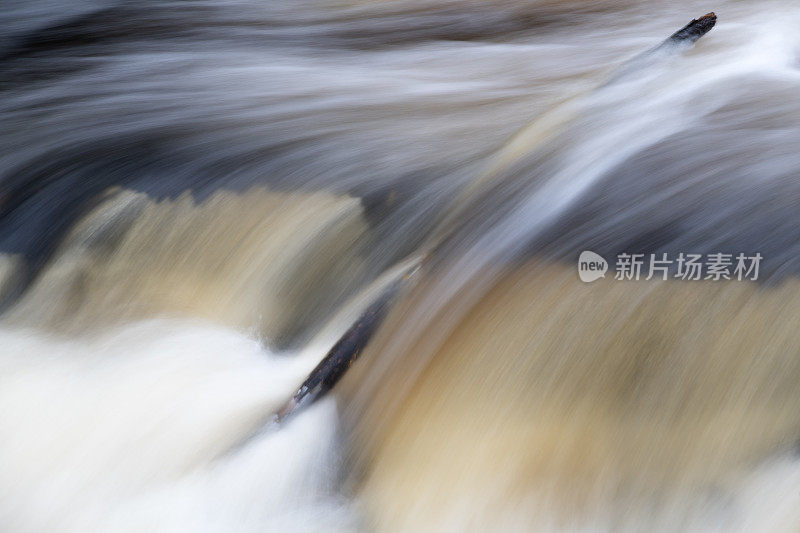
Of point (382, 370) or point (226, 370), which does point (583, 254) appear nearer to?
point (382, 370)

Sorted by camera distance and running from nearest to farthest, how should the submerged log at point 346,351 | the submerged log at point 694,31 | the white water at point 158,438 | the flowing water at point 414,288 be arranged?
the flowing water at point 414,288 → the white water at point 158,438 → the submerged log at point 346,351 → the submerged log at point 694,31

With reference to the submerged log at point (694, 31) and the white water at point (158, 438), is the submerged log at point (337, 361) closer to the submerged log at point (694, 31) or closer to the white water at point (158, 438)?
the white water at point (158, 438)

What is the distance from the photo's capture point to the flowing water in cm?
202

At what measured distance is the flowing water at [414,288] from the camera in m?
2.02

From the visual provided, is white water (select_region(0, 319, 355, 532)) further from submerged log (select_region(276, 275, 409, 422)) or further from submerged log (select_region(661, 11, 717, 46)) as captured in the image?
submerged log (select_region(661, 11, 717, 46))

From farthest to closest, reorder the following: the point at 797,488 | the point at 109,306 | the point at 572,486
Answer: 1. the point at 109,306
2. the point at 572,486
3. the point at 797,488

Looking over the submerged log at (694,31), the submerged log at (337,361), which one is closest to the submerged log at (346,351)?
the submerged log at (337,361)

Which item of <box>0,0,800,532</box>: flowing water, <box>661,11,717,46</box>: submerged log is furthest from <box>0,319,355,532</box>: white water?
<box>661,11,717,46</box>: submerged log

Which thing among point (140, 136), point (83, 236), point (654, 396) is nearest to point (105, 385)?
point (83, 236)

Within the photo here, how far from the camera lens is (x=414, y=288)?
244 centimetres

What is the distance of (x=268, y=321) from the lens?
8.96 ft

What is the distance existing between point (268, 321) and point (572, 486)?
1140 mm

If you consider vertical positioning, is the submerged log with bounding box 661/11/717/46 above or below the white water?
above

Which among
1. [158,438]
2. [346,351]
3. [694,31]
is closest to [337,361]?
[346,351]
